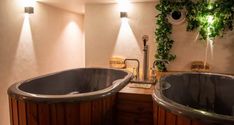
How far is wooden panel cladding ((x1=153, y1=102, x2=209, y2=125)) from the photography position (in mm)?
1341

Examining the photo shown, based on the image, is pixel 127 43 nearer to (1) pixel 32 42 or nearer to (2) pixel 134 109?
(1) pixel 32 42

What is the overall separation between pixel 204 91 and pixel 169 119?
173 centimetres

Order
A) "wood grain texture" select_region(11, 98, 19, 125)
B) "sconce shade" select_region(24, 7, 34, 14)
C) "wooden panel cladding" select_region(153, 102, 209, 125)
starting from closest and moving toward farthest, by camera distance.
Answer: "wooden panel cladding" select_region(153, 102, 209, 125) → "wood grain texture" select_region(11, 98, 19, 125) → "sconce shade" select_region(24, 7, 34, 14)

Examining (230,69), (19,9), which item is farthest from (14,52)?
(230,69)

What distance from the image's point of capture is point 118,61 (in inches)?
156

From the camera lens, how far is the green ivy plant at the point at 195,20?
3.18 m

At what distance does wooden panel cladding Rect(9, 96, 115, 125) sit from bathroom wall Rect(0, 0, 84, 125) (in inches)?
45.6

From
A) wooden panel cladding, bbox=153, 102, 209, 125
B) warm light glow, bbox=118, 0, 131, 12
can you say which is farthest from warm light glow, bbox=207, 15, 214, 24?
wooden panel cladding, bbox=153, 102, 209, 125

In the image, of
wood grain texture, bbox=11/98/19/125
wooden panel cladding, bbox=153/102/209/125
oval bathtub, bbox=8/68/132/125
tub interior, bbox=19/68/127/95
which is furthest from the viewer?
tub interior, bbox=19/68/127/95

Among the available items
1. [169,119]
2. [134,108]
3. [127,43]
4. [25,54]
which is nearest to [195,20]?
[127,43]

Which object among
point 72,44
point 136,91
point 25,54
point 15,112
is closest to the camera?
point 15,112

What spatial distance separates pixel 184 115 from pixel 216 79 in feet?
6.15

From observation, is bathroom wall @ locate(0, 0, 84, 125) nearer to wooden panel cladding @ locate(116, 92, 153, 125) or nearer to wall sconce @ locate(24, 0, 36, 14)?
wall sconce @ locate(24, 0, 36, 14)

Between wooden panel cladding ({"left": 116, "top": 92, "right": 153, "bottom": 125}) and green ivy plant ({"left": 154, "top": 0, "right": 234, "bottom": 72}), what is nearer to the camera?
wooden panel cladding ({"left": 116, "top": 92, "right": 153, "bottom": 125})
